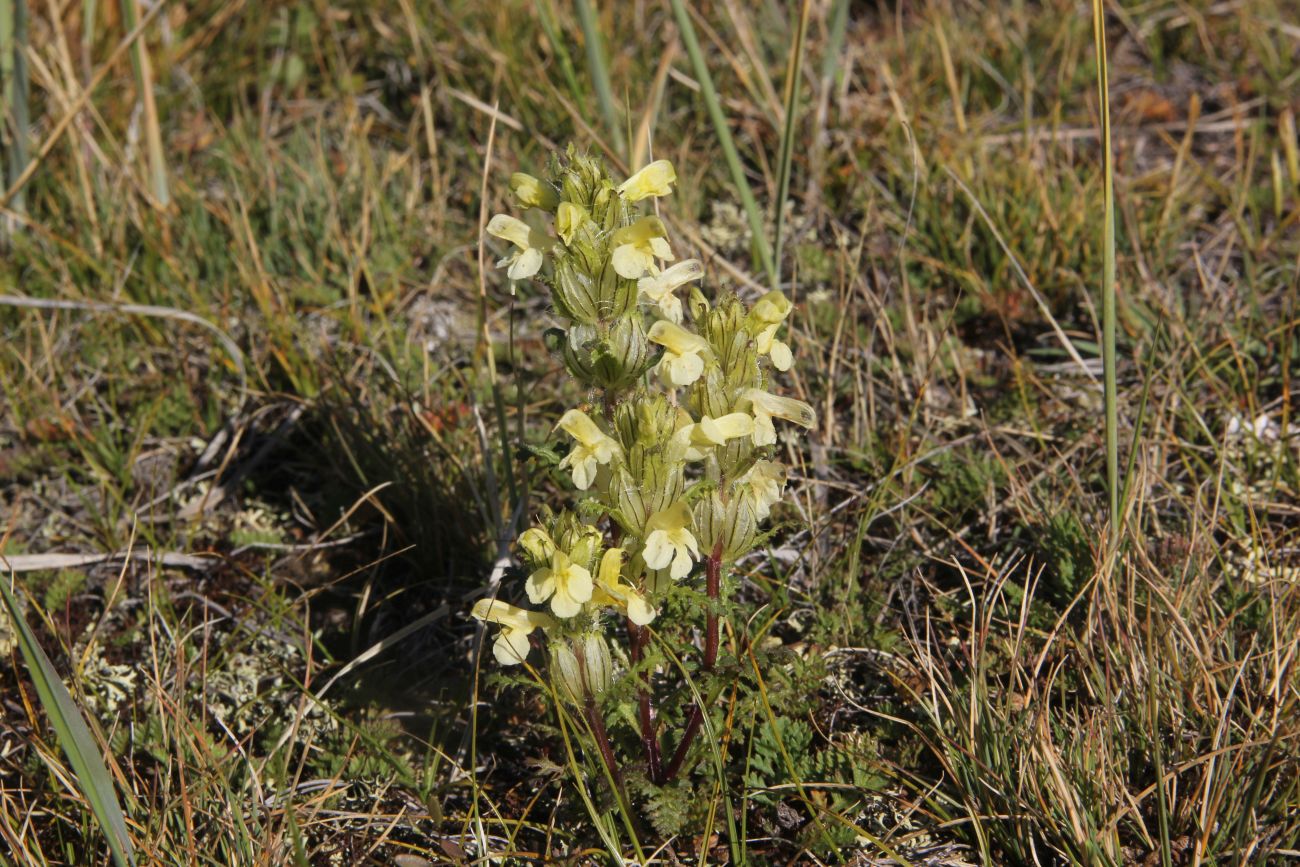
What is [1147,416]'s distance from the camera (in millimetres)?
2600

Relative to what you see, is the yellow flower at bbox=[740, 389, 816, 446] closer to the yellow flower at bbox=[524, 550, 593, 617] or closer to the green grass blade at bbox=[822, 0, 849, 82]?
the yellow flower at bbox=[524, 550, 593, 617]

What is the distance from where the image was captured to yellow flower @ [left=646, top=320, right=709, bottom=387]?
1525mm

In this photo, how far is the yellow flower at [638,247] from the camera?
1.52 metres

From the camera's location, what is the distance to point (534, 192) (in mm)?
1641

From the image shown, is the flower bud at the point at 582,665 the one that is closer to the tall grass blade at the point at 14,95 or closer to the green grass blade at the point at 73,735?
the green grass blade at the point at 73,735

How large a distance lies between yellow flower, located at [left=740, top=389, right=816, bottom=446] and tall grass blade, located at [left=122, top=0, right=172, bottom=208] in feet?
7.68

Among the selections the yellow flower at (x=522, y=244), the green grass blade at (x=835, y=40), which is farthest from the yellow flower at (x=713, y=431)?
the green grass blade at (x=835, y=40)

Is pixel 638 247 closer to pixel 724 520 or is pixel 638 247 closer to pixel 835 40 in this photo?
pixel 724 520

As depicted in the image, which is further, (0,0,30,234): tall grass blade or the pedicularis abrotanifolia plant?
(0,0,30,234): tall grass blade

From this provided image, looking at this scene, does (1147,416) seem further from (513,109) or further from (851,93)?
(513,109)

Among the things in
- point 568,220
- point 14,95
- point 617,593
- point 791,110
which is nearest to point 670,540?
point 617,593

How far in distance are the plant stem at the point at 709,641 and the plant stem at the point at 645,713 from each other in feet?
0.09

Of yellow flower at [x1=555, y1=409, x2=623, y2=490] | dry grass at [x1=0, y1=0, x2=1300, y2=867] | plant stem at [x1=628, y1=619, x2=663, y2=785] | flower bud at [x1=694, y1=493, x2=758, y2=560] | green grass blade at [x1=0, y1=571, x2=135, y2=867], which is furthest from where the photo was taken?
dry grass at [x1=0, y1=0, x2=1300, y2=867]

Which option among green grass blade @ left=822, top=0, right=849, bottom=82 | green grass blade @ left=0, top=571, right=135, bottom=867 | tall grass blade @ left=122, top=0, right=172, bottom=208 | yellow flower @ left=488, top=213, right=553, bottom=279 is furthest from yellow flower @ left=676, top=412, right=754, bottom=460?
tall grass blade @ left=122, top=0, right=172, bottom=208
